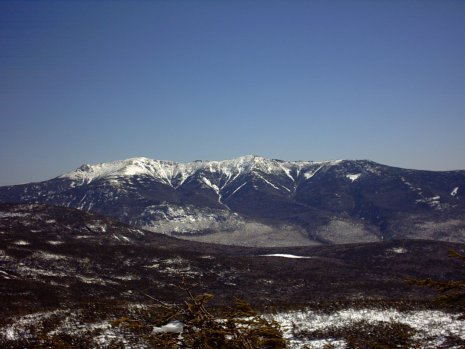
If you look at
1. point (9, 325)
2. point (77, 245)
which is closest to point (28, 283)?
point (9, 325)

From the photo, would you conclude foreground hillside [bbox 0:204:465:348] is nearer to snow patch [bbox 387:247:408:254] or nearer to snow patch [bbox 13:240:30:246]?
snow patch [bbox 387:247:408:254]

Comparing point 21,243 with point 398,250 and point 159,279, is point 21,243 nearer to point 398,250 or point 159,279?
point 159,279

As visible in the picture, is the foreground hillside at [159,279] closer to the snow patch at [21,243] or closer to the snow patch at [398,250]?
the snow patch at [398,250]

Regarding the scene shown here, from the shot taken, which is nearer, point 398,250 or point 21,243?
point 21,243

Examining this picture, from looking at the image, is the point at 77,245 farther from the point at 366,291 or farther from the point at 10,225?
the point at 366,291

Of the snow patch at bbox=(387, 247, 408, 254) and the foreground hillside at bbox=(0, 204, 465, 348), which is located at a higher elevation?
the foreground hillside at bbox=(0, 204, 465, 348)

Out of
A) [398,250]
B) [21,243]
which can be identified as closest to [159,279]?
[21,243]

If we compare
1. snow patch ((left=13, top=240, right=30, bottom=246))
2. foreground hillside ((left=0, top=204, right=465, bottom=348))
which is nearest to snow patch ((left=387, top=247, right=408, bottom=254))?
foreground hillside ((left=0, top=204, right=465, bottom=348))

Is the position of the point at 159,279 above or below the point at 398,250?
above
